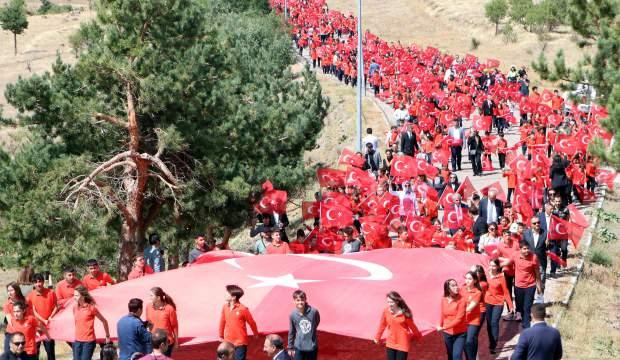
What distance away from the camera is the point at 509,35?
7488 centimetres

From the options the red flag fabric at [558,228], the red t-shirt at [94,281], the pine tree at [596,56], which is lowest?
the red flag fabric at [558,228]

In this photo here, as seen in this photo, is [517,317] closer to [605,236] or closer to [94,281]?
[94,281]

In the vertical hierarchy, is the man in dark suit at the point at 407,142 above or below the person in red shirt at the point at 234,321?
below

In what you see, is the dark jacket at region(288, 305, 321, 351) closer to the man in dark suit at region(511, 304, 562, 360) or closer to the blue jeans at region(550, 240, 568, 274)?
the man in dark suit at region(511, 304, 562, 360)

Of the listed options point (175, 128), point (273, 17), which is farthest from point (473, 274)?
point (273, 17)

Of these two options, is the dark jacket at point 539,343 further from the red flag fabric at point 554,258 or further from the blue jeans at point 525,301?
the red flag fabric at point 554,258

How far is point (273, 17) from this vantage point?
6044cm

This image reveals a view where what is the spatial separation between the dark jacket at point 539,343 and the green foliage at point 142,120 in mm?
13193

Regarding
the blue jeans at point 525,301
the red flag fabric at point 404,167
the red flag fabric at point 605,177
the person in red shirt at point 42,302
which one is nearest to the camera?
the person in red shirt at point 42,302

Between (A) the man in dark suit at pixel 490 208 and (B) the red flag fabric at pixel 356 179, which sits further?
(B) the red flag fabric at pixel 356 179

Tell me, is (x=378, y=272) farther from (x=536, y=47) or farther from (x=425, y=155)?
(x=536, y=47)

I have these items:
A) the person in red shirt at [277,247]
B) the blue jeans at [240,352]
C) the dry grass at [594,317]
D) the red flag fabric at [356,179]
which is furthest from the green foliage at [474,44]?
the blue jeans at [240,352]

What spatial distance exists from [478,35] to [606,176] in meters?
55.2

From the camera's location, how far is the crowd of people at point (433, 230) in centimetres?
1178
